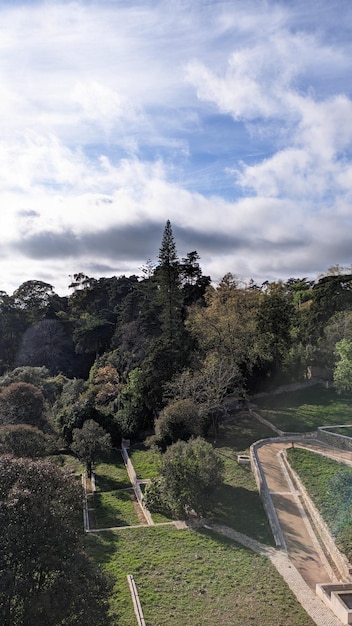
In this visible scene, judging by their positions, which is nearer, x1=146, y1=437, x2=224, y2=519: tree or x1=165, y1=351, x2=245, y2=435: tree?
x1=146, y1=437, x2=224, y2=519: tree

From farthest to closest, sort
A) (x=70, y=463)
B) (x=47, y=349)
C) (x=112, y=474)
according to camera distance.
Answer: (x=47, y=349)
(x=70, y=463)
(x=112, y=474)

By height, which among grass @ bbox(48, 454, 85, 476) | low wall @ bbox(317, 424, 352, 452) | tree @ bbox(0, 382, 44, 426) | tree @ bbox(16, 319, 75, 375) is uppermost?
tree @ bbox(16, 319, 75, 375)

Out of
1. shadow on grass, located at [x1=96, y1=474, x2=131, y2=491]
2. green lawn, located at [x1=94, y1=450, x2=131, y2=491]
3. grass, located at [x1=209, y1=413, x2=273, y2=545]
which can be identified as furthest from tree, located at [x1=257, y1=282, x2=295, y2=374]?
shadow on grass, located at [x1=96, y1=474, x2=131, y2=491]

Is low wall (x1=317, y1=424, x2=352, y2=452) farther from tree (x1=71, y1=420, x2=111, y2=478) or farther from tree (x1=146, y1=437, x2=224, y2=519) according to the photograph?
tree (x1=71, y1=420, x2=111, y2=478)

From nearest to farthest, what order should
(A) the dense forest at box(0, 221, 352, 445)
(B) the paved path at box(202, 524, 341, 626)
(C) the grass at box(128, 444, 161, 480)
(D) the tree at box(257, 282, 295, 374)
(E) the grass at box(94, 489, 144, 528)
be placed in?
(B) the paved path at box(202, 524, 341, 626), (E) the grass at box(94, 489, 144, 528), (C) the grass at box(128, 444, 161, 480), (A) the dense forest at box(0, 221, 352, 445), (D) the tree at box(257, 282, 295, 374)

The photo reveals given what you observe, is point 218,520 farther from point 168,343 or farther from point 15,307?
point 15,307

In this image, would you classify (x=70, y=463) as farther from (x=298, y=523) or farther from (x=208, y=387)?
(x=298, y=523)

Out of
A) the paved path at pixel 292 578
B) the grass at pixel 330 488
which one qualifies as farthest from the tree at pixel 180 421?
the paved path at pixel 292 578

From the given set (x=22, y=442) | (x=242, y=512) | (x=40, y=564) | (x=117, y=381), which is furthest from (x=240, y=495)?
(x=117, y=381)

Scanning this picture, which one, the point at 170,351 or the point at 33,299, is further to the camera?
the point at 33,299
